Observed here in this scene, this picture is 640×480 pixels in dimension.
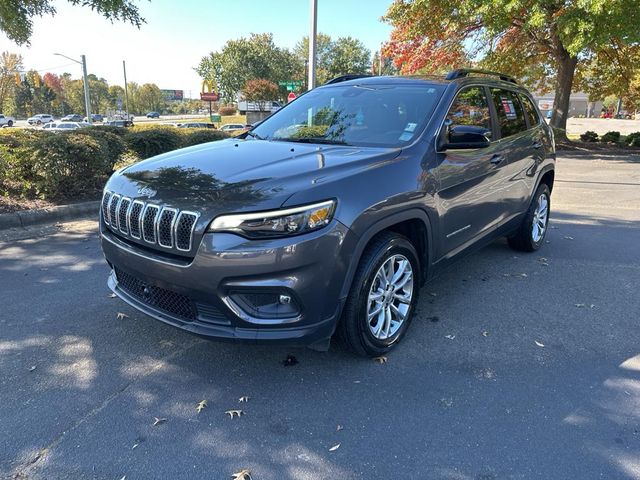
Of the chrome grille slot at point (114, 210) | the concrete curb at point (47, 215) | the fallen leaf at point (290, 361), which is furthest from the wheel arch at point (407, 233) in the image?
the concrete curb at point (47, 215)

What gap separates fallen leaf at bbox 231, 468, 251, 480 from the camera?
222cm

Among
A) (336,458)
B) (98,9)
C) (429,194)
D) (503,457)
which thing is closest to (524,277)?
(429,194)

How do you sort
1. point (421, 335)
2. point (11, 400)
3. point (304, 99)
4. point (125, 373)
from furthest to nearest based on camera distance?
point (304, 99), point (421, 335), point (125, 373), point (11, 400)

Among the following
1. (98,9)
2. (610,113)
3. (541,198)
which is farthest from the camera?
(610,113)

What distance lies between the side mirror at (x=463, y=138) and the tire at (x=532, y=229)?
216cm

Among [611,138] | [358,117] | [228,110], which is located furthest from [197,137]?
[228,110]

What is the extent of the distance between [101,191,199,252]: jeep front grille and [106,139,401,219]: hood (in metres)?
0.05

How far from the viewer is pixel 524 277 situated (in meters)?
4.82

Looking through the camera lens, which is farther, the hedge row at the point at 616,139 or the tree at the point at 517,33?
the hedge row at the point at 616,139

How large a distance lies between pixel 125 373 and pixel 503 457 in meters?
2.28

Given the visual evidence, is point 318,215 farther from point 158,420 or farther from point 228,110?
point 228,110

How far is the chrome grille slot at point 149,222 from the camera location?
2.74 meters

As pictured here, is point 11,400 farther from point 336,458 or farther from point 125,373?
point 336,458

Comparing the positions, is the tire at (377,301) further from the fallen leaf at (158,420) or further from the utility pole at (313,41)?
the utility pole at (313,41)
